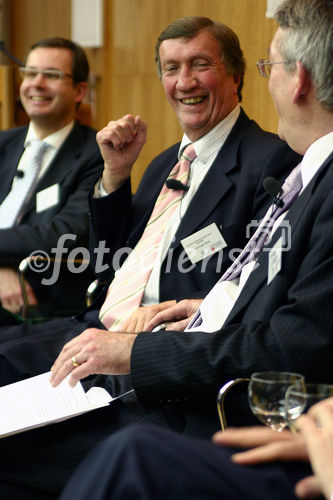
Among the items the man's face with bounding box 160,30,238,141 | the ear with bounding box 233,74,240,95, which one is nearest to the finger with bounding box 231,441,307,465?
the man's face with bounding box 160,30,238,141

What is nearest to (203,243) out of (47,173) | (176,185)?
(176,185)

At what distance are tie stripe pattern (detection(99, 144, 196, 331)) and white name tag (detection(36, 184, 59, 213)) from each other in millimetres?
1136

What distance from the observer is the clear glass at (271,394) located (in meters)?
1.45

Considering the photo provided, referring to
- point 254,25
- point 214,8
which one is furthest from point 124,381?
point 214,8

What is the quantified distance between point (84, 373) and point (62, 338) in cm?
105

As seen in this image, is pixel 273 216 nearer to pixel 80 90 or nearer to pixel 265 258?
pixel 265 258

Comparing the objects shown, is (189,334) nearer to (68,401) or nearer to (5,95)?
(68,401)

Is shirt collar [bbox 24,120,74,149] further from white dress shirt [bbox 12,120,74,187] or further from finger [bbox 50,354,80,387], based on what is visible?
finger [bbox 50,354,80,387]

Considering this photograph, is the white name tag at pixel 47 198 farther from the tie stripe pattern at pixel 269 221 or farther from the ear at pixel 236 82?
the tie stripe pattern at pixel 269 221

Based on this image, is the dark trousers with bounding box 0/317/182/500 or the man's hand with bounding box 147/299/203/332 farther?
the man's hand with bounding box 147/299/203/332

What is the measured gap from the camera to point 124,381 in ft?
7.57

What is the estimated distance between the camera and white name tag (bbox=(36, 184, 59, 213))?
13.6 ft

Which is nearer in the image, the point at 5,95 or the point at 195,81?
the point at 195,81

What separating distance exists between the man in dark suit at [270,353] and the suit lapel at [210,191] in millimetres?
671
